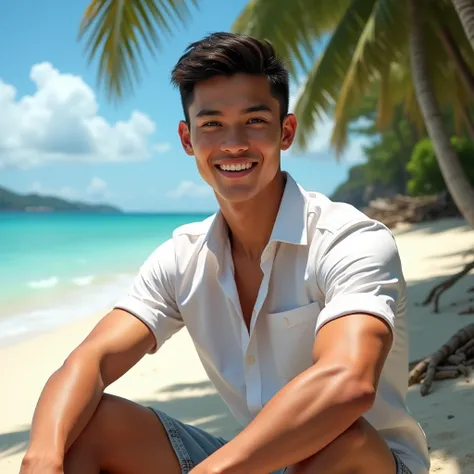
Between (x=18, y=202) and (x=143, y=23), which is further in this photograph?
(x=18, y=202)

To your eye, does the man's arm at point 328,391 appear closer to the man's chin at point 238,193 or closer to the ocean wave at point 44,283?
the man's chin at point 238,193

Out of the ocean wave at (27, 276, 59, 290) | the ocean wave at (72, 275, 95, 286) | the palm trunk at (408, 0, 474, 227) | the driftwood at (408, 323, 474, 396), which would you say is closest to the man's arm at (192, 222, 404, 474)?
the driftwood at (408, 323, 474, 396)

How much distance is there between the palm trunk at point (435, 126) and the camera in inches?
290

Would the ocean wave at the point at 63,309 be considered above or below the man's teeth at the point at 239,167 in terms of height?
below

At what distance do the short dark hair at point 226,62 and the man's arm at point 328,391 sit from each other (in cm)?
75

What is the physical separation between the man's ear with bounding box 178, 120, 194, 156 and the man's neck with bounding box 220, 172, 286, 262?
0.25 metres

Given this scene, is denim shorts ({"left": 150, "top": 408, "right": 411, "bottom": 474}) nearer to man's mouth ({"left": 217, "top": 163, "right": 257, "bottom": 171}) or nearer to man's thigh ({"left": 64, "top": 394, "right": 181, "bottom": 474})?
man's thigh ({"left": 64, "top": 394, "right": 181, "bottom": 474})

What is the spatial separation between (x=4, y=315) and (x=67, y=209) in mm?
101431

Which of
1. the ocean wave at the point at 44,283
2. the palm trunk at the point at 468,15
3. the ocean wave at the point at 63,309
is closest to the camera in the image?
the palm trunk at the point at 468,15

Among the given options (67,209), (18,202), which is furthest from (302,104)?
(67,209)

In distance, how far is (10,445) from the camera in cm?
455

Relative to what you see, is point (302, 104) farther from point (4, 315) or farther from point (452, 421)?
point (452, 421)

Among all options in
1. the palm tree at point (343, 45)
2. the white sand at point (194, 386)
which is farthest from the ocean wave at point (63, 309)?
the palm tree at point (343, 45)

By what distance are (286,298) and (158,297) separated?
0.48 m
